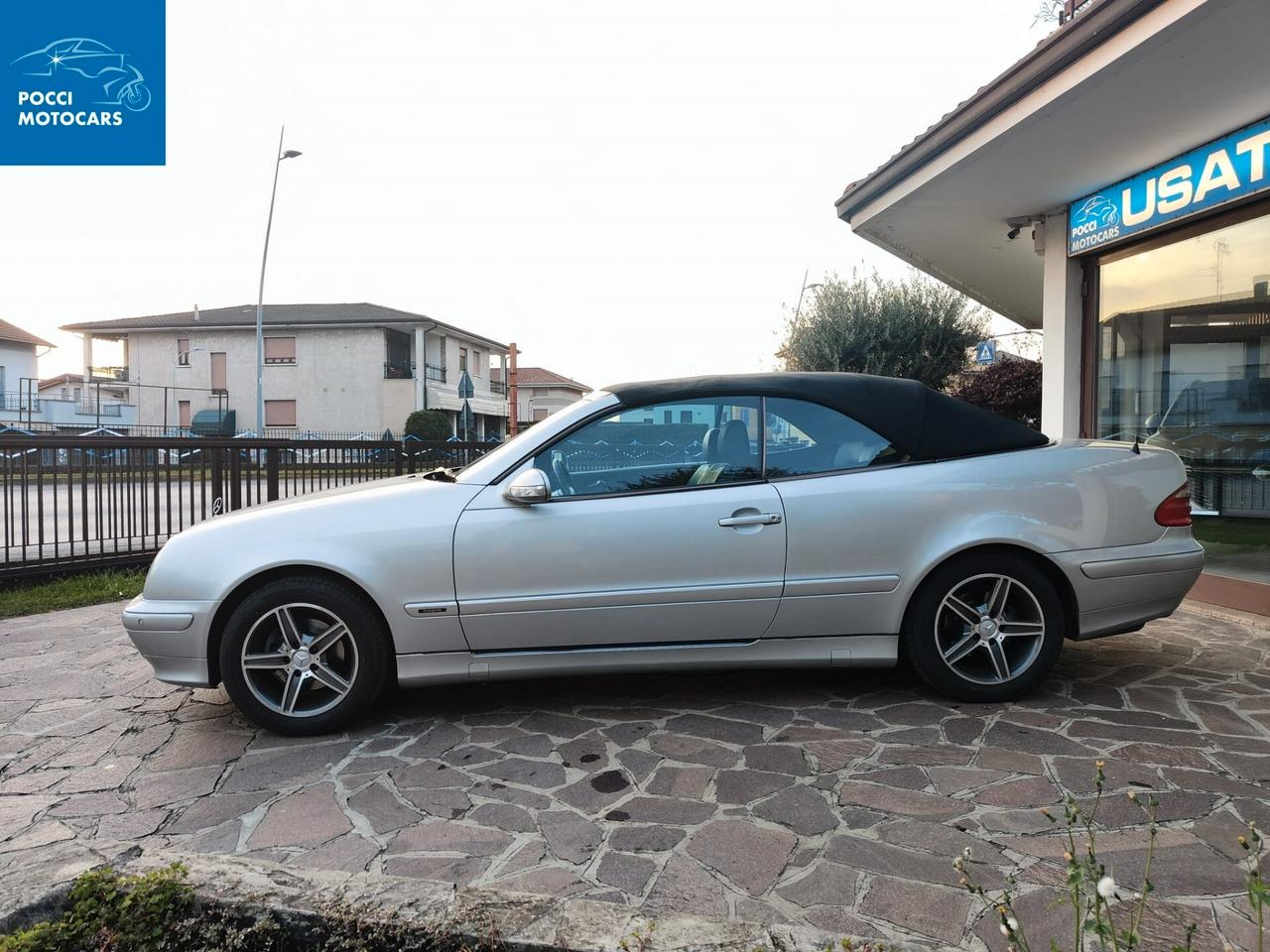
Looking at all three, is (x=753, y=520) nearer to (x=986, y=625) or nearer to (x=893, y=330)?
(x=986, y=625)

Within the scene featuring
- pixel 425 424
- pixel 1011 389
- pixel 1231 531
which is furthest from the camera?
pixel 425 424

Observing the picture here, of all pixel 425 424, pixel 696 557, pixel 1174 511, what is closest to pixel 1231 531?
pixel 1174 511

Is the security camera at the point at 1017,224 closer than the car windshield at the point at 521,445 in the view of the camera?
No

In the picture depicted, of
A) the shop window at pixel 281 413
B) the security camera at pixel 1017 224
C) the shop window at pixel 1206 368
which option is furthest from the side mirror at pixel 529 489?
the shop window at pixel 281 413

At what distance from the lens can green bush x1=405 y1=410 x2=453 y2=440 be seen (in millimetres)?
36656

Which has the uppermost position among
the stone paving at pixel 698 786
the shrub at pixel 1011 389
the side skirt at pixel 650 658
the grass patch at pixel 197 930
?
the shrub at pixel 1011 389

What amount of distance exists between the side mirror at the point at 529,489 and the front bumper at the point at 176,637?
1.31 metres

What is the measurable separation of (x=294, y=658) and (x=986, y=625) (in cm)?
305

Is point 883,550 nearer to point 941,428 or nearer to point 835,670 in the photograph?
point 941,428

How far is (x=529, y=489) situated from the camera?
11.4 ft

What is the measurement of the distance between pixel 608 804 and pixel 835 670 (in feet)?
6.37

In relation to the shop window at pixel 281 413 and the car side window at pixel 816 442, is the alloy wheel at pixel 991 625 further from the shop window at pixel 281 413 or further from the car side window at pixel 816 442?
the shop window at pixel 281 413

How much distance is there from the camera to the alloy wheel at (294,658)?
3451mm

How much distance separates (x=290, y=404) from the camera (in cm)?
3959
